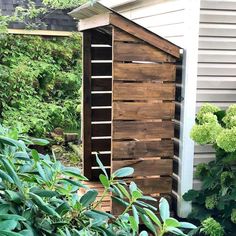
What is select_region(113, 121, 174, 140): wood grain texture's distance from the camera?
10.6 ft

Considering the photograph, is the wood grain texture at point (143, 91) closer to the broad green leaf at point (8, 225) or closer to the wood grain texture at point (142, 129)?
the wood grain texture at point (142, 129)

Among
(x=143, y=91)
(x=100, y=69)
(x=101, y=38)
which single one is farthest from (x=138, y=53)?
(x=101, y=38)

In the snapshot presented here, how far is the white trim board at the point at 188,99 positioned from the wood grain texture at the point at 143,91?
0.20 meters

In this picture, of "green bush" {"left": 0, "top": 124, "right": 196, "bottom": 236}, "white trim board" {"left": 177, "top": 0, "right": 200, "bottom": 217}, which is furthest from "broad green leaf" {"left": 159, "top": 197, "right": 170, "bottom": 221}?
"white trim board" {"left": 177, "top": 0, "right": 200, "bottom": 217}

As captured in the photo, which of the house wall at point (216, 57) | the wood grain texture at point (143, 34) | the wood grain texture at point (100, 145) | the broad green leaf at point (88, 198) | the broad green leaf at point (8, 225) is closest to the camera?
the broad green leaf at point (8, 225)

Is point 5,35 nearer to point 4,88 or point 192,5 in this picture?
point 4,88

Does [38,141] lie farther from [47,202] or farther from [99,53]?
[99,53]

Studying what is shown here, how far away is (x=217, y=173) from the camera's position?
10.9 ft

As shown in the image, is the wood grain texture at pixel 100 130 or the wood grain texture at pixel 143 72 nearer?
the wood grain texture at pixel 143 72

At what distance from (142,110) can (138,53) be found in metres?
0.44

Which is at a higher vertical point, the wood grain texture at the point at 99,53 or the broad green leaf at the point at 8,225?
the wood grain texture at the point at 99,53

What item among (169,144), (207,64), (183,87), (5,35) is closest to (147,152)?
(169,144)

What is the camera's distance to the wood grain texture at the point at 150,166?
3301 mm

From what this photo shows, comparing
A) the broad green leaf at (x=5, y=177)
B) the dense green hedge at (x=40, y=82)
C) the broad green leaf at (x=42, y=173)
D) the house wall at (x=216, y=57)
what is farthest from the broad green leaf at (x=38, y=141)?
the dense green hedge at (x=40, y=82)
